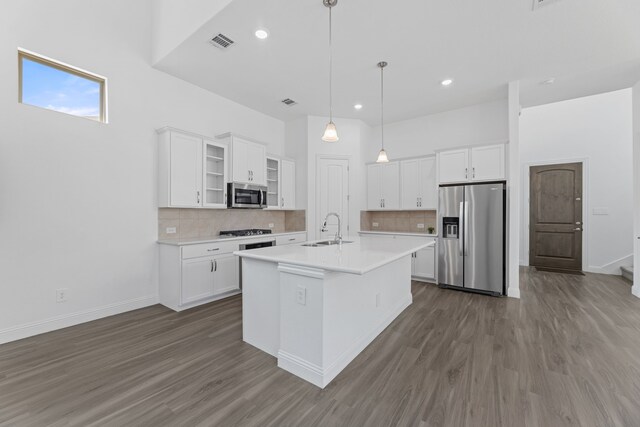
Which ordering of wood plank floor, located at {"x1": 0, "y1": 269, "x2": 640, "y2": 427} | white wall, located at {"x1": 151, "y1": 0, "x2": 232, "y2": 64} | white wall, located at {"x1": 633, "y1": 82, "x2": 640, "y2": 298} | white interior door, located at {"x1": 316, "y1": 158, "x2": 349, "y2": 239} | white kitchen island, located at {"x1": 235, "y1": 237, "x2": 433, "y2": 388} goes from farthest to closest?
white interior door, located at {"x1": 316, "y1": 158, "x2": 349, "y2": 239} < white wall, located at {"x1": 633, "y1": 82, "x2": 640, "y2": 298} < white wall, located at {"x1": 151, "y1": 0, "x2": 232, "y2": 64} < white kitchen island, located at {"x1": 235, "y1": 237, "x2": 433, "y2": 388} < wood plank floor, located at {"x1": 0, "y1": 269, "x2": 640, "y2": 427}

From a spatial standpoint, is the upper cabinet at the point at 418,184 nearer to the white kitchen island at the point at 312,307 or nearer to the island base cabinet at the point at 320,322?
the white kitchen island at the point at 312,307

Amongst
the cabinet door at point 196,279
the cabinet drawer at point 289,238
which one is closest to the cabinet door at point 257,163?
the cabinet drawer at point 289,238

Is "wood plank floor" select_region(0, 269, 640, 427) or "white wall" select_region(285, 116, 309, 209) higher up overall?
"white wall" select_region(285, 116, 309, 209)

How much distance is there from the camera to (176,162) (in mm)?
3609

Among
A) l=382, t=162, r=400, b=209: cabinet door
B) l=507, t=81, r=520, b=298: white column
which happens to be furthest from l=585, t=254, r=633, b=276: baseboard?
l=382, t=162, r=400, b=209: cabinet door

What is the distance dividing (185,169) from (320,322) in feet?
9.54

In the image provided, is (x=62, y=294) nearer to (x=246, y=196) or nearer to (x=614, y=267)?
(x=246, y=196)

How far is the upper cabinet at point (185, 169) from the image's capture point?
3561 millimetres

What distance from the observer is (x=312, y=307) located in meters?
1.98

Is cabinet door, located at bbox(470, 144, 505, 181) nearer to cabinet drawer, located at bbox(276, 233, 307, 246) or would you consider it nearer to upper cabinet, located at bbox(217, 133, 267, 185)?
cabinet drawer, located at bbox(276, 233, 307, 246)

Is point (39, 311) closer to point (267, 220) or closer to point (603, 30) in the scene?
Result: point (267, 220)

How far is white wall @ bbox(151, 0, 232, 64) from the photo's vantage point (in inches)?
107

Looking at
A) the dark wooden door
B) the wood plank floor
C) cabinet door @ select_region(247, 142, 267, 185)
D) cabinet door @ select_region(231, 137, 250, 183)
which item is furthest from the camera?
the dark wooden door

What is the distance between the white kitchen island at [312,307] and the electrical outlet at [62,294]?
2.06m
